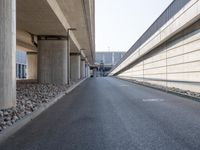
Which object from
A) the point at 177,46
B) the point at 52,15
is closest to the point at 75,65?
the point at 177,46

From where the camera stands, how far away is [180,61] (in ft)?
72.8

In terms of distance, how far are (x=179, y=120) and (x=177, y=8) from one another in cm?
1398

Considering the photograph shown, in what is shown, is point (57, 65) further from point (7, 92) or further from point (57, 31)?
point (7, 92)

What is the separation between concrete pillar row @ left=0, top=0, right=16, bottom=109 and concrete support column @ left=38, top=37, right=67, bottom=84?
19071mm

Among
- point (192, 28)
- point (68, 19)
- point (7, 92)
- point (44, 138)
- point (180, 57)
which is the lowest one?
point (44, 138)

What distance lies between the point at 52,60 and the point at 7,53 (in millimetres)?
19543

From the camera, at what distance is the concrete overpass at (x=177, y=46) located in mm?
18423

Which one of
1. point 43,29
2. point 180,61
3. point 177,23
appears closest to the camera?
point 177,23

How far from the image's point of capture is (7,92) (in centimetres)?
1020

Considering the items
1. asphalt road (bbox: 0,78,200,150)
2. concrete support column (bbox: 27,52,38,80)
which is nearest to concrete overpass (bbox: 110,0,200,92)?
asphalt road (bbox: 0,78,200,150)

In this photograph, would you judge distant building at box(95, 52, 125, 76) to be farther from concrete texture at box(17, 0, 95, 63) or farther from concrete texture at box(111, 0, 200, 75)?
concrete texture at box(17, 0, 95, 63)

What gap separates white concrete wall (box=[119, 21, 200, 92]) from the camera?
18.6 meters

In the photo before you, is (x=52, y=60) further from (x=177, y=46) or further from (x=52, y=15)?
(x=177, y=46)

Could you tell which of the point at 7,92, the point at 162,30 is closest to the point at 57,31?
the point at 162,30
